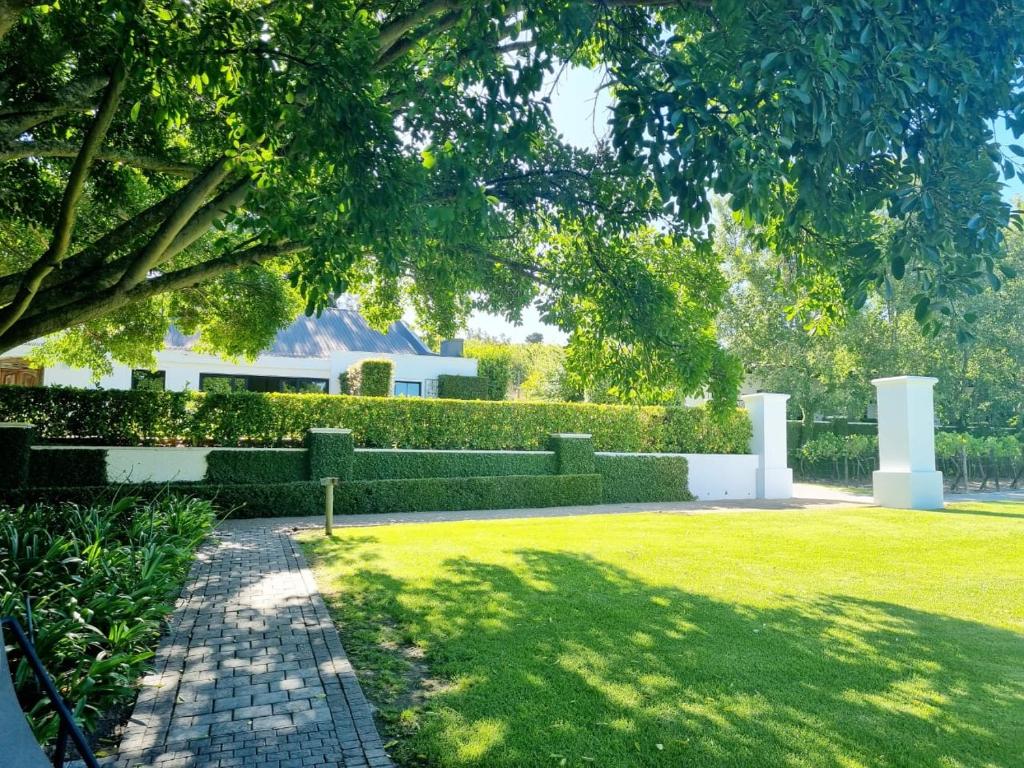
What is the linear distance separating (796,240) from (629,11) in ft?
8.82

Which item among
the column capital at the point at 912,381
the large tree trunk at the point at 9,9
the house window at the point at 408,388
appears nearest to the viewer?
the large tree trunk at the point at 9,9

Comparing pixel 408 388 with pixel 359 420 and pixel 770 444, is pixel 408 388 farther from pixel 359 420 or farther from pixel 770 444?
pixel 770 444

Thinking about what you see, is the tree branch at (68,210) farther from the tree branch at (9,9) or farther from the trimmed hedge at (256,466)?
the trimmed hedge at (256,466)

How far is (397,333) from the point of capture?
3055 centimetres

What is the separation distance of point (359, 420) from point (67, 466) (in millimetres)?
5664

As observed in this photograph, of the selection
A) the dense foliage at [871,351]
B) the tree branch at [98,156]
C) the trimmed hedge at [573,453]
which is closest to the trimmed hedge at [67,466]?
the tree branch at [98,156]

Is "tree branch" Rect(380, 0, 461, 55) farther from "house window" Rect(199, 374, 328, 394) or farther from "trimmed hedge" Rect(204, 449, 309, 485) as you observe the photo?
"house window" Rect(199, 374, 328, 394)

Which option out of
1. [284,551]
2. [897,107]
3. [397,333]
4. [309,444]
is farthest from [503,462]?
[397,333]

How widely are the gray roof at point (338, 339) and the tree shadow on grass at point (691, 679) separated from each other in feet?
70.6

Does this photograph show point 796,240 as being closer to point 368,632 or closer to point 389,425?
point 368,632

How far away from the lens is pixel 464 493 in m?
14.6

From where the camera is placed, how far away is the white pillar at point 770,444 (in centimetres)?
1891

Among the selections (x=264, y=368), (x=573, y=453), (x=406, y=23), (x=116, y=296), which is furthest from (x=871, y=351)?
(x=116, y=296)

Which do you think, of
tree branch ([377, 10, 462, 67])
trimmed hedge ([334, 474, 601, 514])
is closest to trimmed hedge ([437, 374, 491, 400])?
trimmed hedge ([334, 474, 601, 514])
